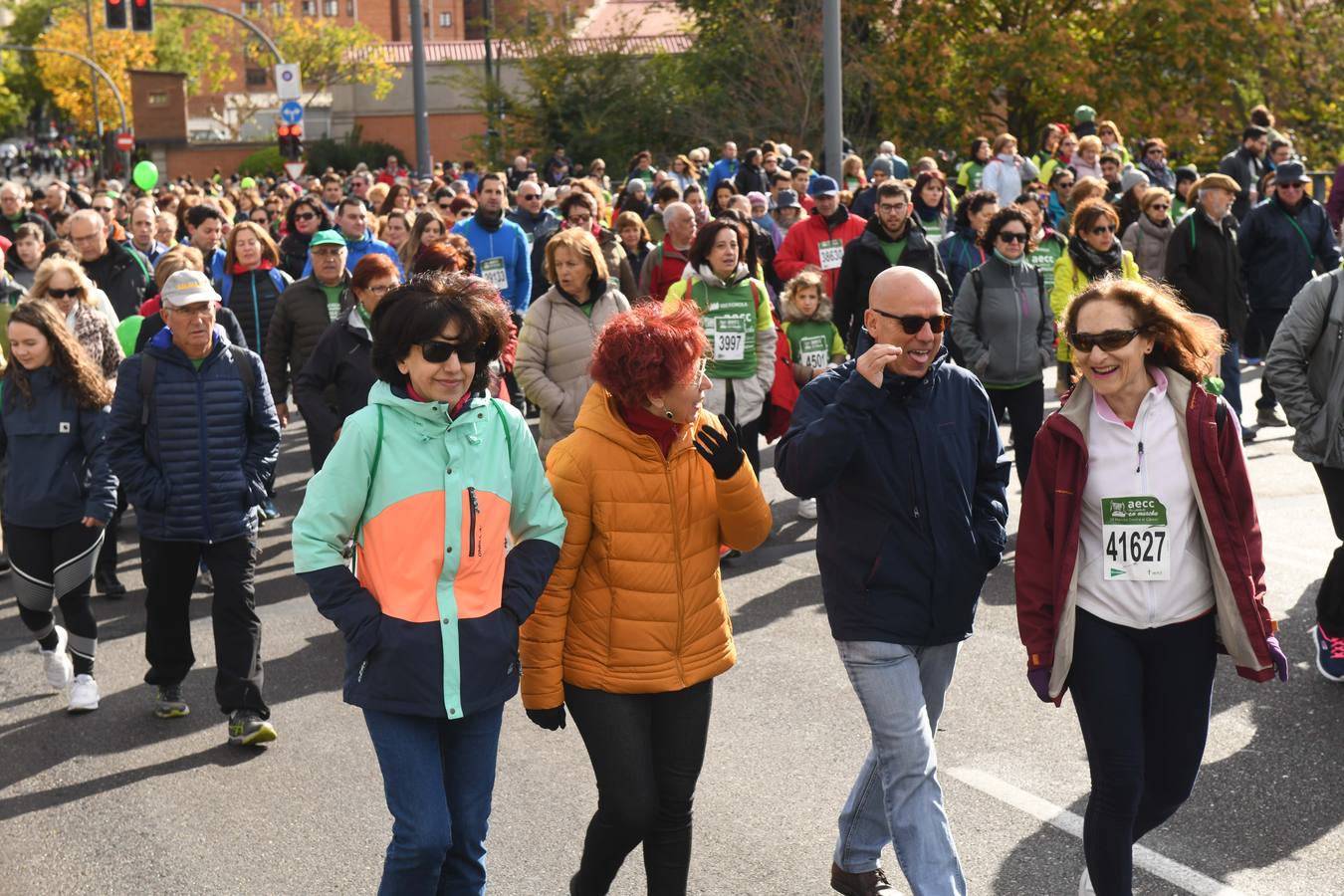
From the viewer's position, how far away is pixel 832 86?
20.0m

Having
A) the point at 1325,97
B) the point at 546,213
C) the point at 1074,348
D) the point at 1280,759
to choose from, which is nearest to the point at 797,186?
the point at 546,213

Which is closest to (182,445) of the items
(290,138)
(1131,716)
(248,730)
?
(248,730)

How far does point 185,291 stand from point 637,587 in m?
→ 3.06

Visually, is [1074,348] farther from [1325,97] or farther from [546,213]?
[1325,97]

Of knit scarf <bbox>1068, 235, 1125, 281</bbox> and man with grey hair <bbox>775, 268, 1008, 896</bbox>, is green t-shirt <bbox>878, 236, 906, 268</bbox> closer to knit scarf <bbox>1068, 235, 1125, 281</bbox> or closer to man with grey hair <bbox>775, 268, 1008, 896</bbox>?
knit scarf <bbox>1068, 235, 1125, 281</bbox>

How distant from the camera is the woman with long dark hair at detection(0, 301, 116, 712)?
24.8ft

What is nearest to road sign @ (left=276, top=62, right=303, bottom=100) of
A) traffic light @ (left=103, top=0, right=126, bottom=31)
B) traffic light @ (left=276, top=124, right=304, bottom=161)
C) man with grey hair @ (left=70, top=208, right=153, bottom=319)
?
traffic light @ (left=276, top=124, right=304, bottom=161)

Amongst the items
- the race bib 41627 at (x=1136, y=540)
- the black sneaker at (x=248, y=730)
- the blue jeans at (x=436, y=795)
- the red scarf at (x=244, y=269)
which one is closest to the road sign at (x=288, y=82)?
the red scarf at (x=244, y=269)

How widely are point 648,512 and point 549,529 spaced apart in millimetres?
266

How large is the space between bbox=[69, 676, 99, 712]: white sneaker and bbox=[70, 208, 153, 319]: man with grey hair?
5275mm

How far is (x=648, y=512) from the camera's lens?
4.56 metres

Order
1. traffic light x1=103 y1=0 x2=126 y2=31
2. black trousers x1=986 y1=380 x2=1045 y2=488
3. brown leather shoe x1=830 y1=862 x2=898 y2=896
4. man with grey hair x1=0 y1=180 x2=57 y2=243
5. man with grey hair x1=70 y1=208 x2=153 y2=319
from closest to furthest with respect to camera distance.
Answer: brown leather shoe x1=830 y1=862 x2=898 y2=896 < black trousers x1=986 y1=380 x2=1045 y2=488 < man with grey hair x1=70 y1=208 x2=153 y2=319 < man with grey hair x1=0 y1=180 x2=57 y2=243 < traffic light x1=103 y1=0 x2=126 y2=31

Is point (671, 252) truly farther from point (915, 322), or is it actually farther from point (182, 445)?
point (915, 322)

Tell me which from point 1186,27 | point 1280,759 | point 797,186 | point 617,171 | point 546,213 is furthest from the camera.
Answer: point 617,171
